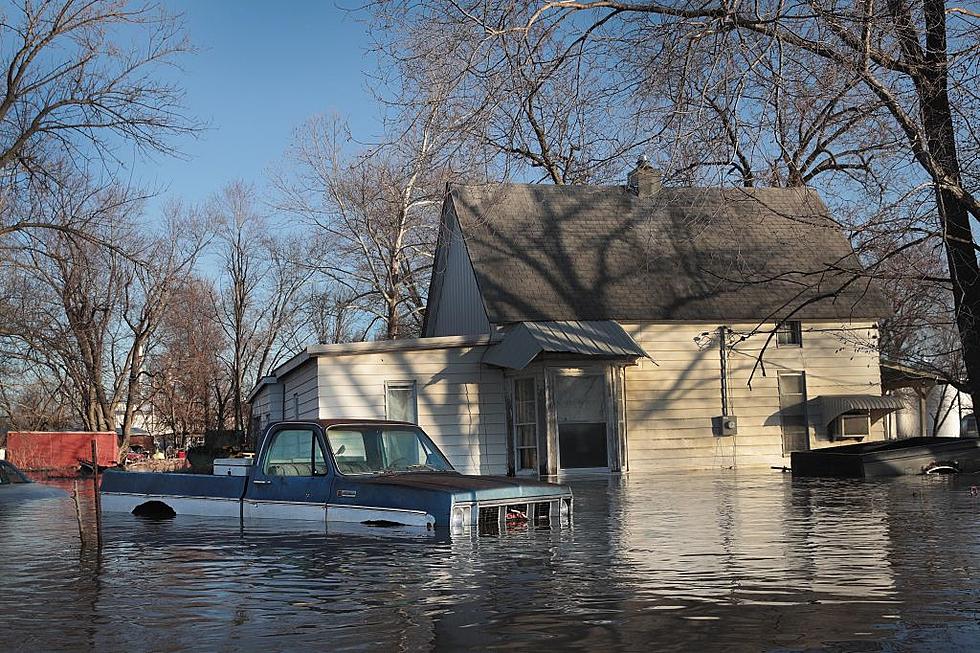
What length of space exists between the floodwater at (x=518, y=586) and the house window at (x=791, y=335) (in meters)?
14.1

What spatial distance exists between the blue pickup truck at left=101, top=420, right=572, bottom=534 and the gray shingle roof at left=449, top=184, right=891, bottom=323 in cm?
1292

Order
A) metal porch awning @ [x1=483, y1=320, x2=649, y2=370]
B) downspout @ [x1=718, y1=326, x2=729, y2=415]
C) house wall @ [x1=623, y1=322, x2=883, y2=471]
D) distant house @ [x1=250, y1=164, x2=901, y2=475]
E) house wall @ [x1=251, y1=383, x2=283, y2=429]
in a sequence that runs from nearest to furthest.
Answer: metal porch awning @ [x1=483, y1=320, x2=649, y2=370]
distant house @ [x1=250, y1=164, x2=901, y2=475]
house wall @ [x1=623, y1=322, x2=883, y2=471]
downspout @ [x1=718, y1=326, x2=729, y2=415]
house wall @ [x1=251, y1=383, x2=283, y2=429]

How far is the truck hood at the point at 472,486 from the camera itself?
1070cm

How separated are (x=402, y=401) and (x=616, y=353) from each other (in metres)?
4.69

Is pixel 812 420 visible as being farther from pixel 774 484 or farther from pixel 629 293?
pixel 774 484

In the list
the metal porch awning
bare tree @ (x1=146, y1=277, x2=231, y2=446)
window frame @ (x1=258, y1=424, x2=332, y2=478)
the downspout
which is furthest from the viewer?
bare tree @ (x1=146, y1=277, x2=231, y2=446)

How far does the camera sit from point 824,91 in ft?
41.8

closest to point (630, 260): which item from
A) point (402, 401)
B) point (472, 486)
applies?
point (402, 401)

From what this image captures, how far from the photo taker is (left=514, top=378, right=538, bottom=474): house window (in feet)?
82.8

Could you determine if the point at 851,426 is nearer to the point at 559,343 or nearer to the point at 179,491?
the point at 559,343

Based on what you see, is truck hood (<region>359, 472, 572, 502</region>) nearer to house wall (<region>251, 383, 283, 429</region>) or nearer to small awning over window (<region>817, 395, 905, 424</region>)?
small awning over window (<region>817, 395, 905, 424</region>)

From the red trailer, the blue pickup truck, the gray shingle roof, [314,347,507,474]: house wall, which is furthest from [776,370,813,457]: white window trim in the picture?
the red trailer

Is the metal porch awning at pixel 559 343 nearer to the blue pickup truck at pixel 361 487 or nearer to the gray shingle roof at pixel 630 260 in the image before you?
the gray shingle roof at pixel 630 260

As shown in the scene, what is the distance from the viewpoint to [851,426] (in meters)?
27.0
